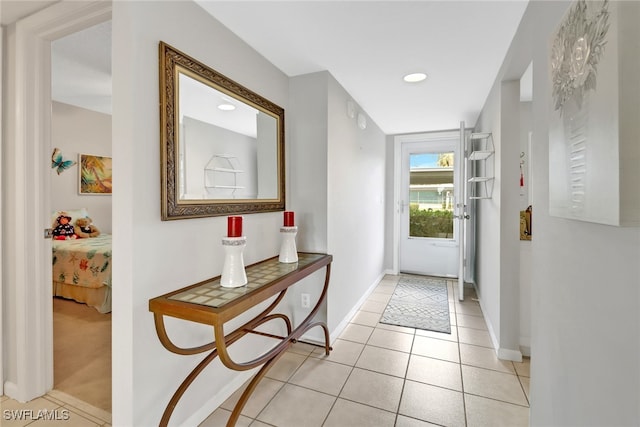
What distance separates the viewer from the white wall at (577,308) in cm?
68

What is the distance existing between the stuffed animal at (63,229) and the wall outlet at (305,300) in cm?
341

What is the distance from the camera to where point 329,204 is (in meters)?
2.34

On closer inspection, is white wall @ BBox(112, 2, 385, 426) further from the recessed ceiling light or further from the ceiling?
the recessed ceiling light

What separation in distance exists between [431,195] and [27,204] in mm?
4439

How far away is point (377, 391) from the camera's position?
183 centimetres

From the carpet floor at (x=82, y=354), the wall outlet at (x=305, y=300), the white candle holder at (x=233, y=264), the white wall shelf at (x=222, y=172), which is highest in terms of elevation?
the white wall shelf at (x=222, y=172)

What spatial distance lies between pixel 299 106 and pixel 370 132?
1476 mm

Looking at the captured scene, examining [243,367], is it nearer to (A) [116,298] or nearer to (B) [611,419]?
(A) [116,298]

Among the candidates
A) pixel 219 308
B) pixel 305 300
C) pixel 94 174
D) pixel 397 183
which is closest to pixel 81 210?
pixel 94 174

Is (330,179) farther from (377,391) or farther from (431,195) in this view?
(431,195)

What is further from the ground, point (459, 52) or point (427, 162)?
point (459, 52)

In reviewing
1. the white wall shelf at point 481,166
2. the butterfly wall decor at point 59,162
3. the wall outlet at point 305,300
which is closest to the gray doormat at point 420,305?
the wall outlet at point 305,300

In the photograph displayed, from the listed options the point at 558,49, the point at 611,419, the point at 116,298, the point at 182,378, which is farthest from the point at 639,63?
the point at 182,378

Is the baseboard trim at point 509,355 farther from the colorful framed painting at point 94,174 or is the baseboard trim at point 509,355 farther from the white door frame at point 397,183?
the colorful framed painting at point 94,174
